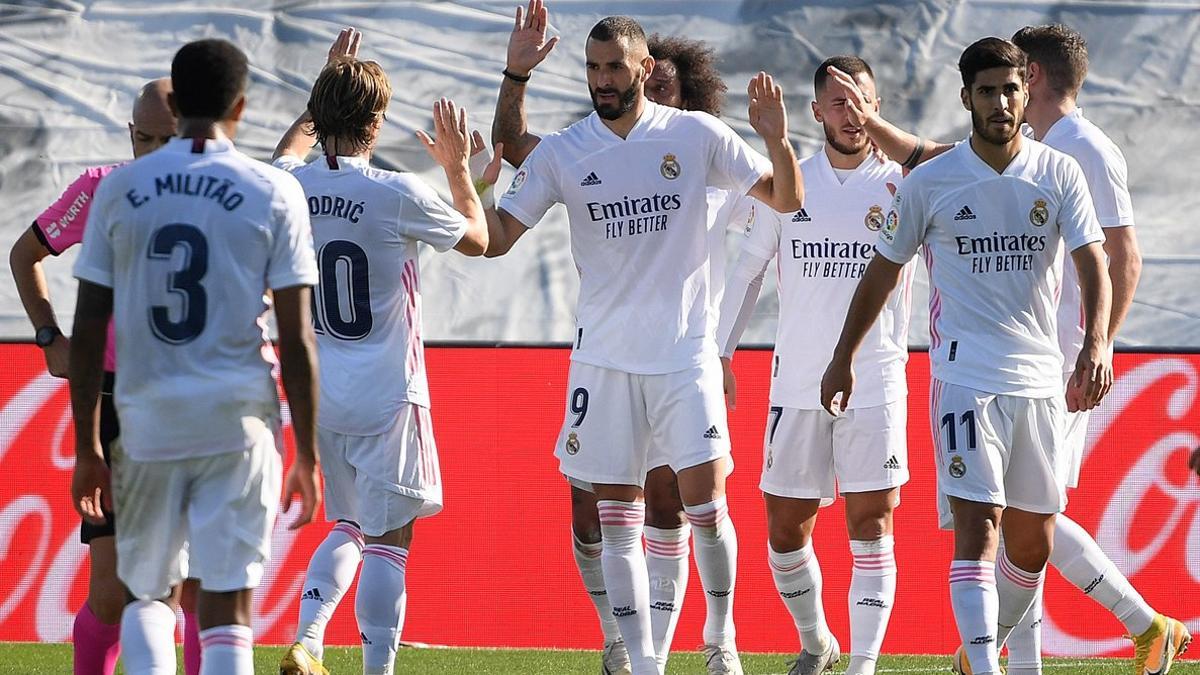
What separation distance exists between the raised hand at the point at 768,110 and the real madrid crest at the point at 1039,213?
0.91 m

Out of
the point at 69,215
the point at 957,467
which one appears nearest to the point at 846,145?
the point at 957,467

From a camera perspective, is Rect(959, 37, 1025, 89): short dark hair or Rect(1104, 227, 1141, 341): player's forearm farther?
Rect(1104, 227, 1141, 341): player's forearm

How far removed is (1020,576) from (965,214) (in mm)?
1233

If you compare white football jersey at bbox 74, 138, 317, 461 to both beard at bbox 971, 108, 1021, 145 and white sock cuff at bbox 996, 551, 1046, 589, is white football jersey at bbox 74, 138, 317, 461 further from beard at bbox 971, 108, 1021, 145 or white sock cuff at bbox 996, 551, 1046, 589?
white sock cuff at bbox 996, 551, 1046, 589

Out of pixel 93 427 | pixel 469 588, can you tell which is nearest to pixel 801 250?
pixel 469 588

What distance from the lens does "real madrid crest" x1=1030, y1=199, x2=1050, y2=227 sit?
5.08 meters

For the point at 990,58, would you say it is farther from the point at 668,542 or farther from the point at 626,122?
the point at 668,542

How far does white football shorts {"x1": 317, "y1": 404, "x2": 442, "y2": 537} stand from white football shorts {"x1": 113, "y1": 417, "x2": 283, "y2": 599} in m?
1.16

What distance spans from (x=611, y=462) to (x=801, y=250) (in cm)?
135

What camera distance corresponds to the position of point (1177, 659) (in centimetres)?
759

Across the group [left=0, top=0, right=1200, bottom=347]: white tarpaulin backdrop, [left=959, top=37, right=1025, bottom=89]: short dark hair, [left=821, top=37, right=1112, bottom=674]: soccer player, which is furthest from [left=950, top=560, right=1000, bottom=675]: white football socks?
[left=0, top=0, right=1200, bottom=347]: white tarpaulin backdrop

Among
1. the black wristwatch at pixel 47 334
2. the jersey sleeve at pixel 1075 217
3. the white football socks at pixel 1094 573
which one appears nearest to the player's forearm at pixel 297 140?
the black wristwatch at pixel 47 334

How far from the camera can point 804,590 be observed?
6488mm

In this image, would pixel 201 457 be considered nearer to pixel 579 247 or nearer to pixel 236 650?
pixel 236 650
